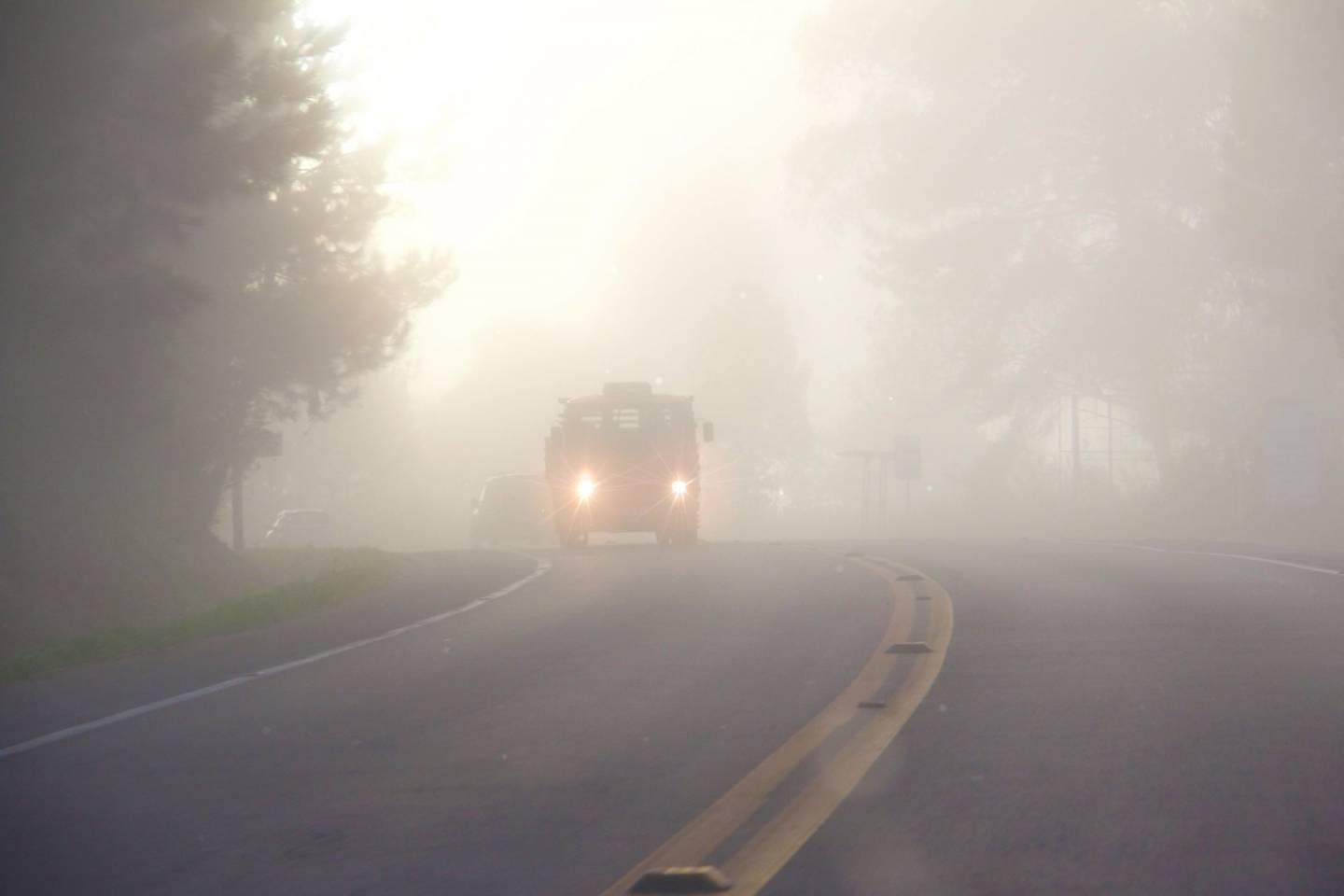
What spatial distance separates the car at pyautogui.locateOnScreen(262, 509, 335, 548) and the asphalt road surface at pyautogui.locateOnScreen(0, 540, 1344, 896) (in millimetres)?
40133

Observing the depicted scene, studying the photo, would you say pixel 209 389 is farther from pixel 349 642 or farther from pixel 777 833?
pixel 777 833

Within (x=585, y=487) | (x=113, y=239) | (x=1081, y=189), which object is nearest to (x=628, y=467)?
(x=585, y=487)

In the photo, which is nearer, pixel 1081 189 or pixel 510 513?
pixel 510 513

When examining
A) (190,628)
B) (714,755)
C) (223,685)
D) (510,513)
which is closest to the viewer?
(714,755)

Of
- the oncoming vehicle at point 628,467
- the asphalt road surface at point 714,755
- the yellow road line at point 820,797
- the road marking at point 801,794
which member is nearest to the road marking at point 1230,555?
the asphalt road surface at point 714,755

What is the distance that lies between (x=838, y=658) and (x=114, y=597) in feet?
41.0

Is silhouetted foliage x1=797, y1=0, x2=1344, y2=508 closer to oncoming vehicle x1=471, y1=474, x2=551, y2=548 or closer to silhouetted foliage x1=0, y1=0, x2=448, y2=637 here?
oncoming vehicle x1=471, y1=474, x2=551, y2=548

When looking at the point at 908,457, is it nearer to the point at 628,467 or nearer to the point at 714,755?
the point at 628,467

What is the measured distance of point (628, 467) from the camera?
107ft

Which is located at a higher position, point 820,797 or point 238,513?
point 238,513

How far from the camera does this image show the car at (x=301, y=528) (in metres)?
54.2

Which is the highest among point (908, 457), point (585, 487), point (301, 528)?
point (908, 457)

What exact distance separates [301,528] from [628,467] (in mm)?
25252

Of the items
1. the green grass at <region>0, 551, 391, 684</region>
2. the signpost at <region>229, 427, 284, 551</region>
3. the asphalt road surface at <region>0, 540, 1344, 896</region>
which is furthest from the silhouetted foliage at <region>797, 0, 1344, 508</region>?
the asphalt road surface at <region>0, 540, 1344, 896</region>
